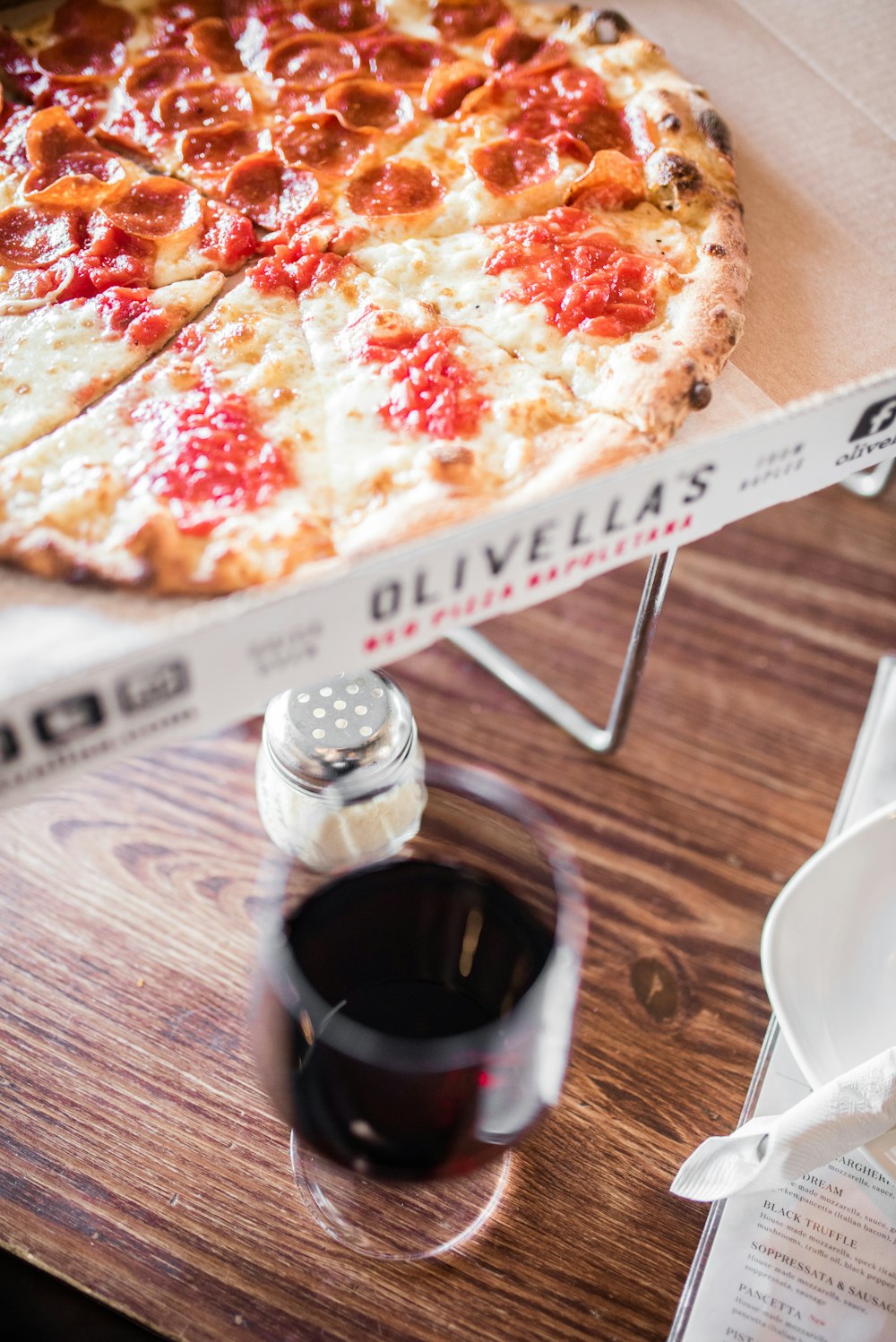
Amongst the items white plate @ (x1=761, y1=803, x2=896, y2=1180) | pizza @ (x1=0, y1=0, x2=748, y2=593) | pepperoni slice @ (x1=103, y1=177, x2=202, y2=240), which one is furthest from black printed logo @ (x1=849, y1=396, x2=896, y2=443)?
pepperoni slice @ (x1=103, y1=177, x2=202, y2=240)

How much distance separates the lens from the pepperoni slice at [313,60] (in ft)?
3.66

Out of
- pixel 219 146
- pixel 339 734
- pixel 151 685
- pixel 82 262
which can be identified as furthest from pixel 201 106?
pixel 151 685

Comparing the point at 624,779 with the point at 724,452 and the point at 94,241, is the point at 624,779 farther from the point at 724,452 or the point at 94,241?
the point at 94,241

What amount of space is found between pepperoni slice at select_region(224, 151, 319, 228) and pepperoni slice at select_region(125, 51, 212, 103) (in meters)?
0.17

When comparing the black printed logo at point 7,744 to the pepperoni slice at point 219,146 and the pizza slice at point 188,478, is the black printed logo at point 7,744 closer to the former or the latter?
the pizza slice at point 188,478

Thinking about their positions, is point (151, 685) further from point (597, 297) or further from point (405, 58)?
point (405, 58)

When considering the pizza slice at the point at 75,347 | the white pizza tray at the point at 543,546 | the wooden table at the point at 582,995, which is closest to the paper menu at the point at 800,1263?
the wooden table at the point at 582,995

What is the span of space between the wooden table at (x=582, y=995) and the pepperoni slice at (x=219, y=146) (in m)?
0.52

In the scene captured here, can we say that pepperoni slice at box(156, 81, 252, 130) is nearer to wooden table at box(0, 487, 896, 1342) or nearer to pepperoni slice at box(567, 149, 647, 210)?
pepperoni slice at box(567, 149, 647, 210)

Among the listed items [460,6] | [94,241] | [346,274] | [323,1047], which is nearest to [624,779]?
A: [323,1047]

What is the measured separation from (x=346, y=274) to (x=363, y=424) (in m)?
0.20

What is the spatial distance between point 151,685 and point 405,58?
914 millimetres

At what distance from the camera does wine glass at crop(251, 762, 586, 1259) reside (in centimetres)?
71

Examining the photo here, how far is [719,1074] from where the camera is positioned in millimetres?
845
